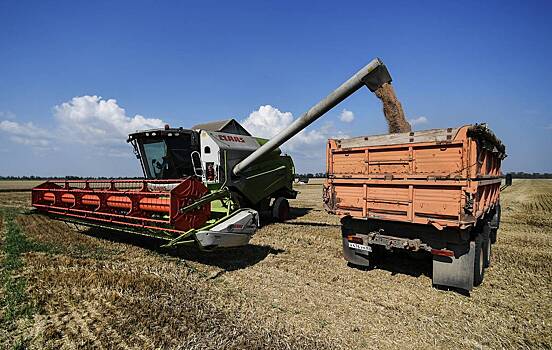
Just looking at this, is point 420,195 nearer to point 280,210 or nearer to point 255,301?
point 255,301

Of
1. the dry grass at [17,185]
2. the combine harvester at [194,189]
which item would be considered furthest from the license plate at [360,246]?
the dry grass at [17,185]

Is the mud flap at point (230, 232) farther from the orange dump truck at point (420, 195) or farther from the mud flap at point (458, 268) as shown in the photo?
the mud flap at point (458, 268)

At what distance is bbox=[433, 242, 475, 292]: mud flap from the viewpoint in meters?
4.45

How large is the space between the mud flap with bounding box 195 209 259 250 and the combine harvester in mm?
16

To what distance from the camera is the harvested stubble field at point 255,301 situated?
3.25 m

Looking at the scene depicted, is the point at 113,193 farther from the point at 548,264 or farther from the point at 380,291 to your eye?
the point at 548,264

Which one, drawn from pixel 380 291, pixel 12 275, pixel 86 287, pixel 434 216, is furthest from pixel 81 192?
pixel 434 216

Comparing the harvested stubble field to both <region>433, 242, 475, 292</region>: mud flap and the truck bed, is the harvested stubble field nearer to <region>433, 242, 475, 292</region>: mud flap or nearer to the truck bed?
<region>433, 242, 475, 292</region>: mud flap

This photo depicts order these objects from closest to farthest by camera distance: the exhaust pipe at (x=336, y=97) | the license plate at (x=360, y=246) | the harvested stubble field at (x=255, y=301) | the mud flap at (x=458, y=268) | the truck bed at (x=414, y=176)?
the harvested stubble field at (x=255, y=301)
the truck bed at (x=414, y=176)
the mud flap at (x=458, y=268)
the license plate at (x=360, y=246)
the exhaust pipe at (x=336, y=97)

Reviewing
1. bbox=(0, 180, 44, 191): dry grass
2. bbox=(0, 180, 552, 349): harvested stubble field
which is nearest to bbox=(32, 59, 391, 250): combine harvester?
bbox=(0, 180, 552, 349): harvested stubble field

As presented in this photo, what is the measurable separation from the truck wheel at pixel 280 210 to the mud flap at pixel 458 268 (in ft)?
21.6

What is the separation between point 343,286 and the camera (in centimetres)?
482

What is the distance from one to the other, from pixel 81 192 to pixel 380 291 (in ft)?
23.5

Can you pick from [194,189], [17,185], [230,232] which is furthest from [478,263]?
[17,185]
